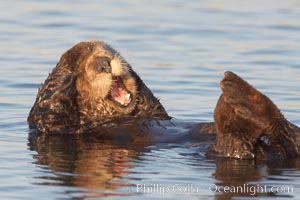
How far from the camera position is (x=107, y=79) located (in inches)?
318

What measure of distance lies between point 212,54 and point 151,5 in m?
3.36

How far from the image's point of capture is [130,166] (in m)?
7.20

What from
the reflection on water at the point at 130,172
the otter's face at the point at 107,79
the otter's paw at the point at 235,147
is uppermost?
the otter's face at the point at 107,79

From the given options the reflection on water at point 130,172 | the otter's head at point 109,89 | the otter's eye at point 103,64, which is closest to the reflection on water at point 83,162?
the reflection on water at point 130,172

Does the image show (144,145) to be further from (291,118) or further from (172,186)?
(291,118)

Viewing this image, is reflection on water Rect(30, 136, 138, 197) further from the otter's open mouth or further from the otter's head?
the otter's open mouth

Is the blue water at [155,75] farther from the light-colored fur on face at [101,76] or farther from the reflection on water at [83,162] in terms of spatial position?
the light-colored fur on face at [101,76]

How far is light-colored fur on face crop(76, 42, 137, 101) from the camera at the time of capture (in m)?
8.09

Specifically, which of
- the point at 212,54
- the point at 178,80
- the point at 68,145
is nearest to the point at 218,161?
the point at 68,145

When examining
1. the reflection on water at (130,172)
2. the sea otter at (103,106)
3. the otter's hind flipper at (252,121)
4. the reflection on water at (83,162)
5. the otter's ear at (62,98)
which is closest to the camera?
the reflection on water at (130,172)

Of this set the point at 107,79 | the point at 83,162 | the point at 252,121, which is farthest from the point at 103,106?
the point at 252,121

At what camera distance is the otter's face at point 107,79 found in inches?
319

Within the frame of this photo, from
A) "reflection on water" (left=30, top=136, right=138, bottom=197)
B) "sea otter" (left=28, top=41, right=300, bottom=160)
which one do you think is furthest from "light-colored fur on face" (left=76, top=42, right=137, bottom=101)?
"reflection on water" (left=30, top=136, right=138, bottom=197)

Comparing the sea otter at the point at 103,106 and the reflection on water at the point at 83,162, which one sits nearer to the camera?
the reflection on water at the point at 83,162
